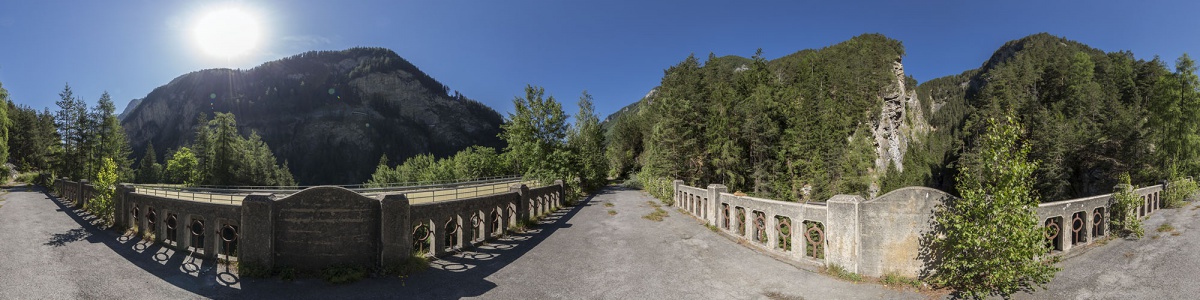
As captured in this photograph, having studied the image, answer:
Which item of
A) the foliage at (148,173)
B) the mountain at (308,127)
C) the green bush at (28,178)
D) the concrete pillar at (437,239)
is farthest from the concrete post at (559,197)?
the mountain at (308,127)

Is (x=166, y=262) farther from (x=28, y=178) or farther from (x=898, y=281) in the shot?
(x=28, y=178)

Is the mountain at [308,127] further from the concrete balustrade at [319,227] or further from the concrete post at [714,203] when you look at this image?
the concrete post at [714,203]

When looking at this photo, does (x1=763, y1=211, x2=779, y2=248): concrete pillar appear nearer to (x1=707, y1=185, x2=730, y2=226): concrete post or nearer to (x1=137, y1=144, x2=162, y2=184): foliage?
(x1=707, y1=185, x2=730, y2=226): concrete post

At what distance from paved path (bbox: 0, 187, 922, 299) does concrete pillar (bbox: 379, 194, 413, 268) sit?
2.16 ft

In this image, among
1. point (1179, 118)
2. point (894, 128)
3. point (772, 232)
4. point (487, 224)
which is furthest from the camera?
point (894, 128)

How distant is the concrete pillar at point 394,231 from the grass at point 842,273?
1030 cm

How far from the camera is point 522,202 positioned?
1550cm

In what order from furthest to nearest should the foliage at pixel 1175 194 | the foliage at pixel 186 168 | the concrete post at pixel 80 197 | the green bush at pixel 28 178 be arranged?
the foliage at pixel 186 168 < the green bush at pixel 28 178 < the concrete post at pixel 80 197 < the foliage at pixel 1175 194

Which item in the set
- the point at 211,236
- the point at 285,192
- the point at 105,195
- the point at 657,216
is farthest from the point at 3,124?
the point at 657,216

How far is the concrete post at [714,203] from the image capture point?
14812 millimetres

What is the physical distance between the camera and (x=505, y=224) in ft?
45.6

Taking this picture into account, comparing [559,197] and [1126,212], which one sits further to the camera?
[559,197]

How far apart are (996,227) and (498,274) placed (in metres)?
10.4

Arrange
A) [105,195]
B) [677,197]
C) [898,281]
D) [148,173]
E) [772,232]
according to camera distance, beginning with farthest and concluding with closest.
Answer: [148,173] < [677,197] < [105,195] < [772,232] < [898,281]
